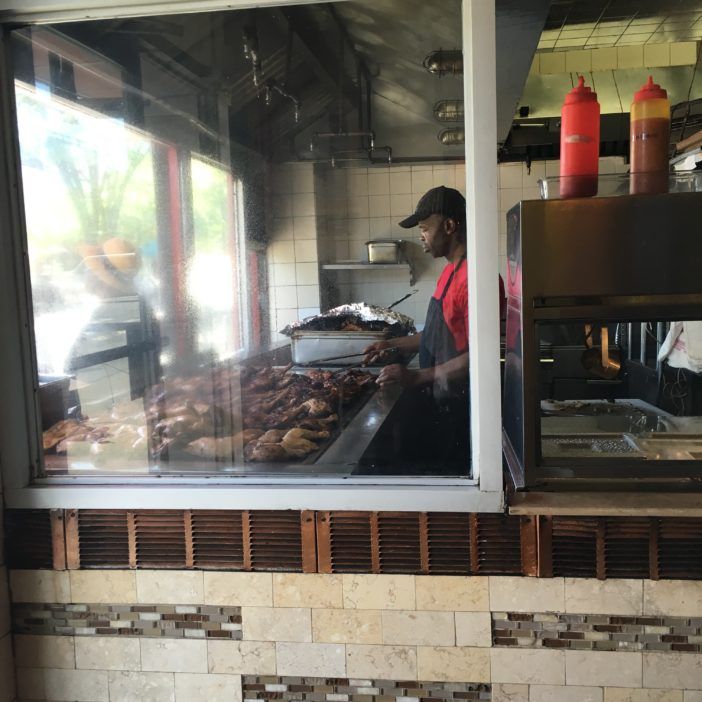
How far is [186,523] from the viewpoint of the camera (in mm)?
1570

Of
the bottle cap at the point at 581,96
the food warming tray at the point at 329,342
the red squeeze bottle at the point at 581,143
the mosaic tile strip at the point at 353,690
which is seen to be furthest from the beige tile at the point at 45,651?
the bottle cap at the point at 581,96

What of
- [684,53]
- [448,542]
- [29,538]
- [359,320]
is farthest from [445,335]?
[684,53]

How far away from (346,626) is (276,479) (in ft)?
1.32

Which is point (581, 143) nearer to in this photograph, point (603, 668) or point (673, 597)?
point (673, 597)

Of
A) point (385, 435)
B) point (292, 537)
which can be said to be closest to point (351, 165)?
point (385, 435)

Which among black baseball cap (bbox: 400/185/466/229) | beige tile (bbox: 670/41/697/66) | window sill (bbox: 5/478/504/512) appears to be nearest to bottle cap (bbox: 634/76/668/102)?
black baseball cap (bbox: 400/185/466/229)

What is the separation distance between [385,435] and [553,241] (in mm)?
624

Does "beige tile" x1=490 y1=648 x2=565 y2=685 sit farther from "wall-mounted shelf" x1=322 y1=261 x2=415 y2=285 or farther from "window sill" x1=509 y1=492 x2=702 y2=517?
"wall-mounted shelf" x1=322 y1=261 x2=415 y2=285

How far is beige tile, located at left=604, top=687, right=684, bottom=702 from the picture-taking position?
57.2 inches

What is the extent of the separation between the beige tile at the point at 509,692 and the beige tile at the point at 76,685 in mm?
1010

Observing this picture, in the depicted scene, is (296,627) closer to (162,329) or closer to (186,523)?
(186,523)

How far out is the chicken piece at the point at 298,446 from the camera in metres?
1.60

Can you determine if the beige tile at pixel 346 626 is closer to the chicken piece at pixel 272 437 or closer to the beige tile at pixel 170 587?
the beige tile at pixel 170 587

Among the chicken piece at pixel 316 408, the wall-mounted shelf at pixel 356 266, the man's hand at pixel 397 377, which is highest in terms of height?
the wall-mounted shelf at pixel 356 266
